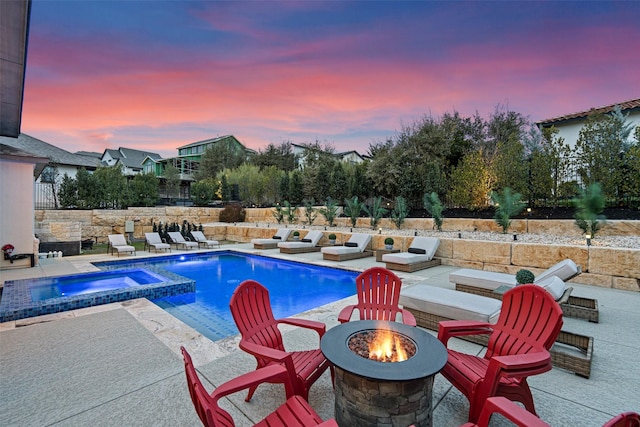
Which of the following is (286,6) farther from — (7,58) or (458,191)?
(458,191)

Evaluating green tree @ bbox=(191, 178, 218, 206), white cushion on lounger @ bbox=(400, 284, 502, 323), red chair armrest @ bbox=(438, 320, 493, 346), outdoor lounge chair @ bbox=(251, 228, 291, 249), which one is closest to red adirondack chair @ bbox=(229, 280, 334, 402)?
red chair armrest @ bbox=(438, 320, 493, 346)

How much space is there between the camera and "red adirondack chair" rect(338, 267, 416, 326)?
10.5 ft

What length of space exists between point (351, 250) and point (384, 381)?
7.87 meters

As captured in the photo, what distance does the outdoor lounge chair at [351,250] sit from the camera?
9227 millimetres

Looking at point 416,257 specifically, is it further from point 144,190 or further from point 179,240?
point 144,190

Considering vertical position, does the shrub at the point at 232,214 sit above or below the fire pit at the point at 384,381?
above

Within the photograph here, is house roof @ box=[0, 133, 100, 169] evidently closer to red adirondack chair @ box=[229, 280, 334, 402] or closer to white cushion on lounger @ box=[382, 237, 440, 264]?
white cushion on lounger @ box=[382, 237, 440, 264]

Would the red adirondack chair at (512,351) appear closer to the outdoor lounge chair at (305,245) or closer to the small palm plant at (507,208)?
the small palm plant at (507,208)

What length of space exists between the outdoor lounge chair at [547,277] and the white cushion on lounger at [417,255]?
6.82ft

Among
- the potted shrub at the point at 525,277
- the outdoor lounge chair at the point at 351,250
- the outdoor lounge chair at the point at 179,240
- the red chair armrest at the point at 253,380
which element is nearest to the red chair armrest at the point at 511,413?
the red chair armrest at the point at 253,380

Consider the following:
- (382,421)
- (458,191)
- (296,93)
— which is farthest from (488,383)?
(296,93)

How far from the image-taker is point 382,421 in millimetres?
1708

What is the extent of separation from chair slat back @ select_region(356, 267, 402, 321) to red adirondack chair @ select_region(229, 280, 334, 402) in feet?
2.62

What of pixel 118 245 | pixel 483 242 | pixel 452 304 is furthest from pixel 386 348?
pixel 118 245
